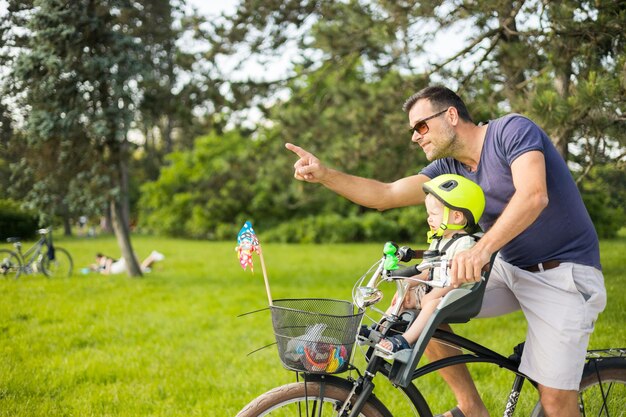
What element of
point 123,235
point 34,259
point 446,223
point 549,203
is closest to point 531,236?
point 549,203

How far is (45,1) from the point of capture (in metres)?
5.21

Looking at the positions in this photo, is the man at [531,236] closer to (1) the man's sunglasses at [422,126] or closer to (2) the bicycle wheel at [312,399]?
(1) the man's sunglasses at [422,126]

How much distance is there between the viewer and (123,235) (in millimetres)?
Answer: 10453

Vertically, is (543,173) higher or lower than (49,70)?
lower

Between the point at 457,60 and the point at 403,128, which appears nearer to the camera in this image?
the point at 457,60

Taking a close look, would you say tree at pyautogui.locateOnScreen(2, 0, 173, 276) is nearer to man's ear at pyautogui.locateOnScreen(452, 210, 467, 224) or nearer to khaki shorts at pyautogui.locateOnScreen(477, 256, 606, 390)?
man's ear at pyautogui.locateOnScreen(452, 210, 467, 224)

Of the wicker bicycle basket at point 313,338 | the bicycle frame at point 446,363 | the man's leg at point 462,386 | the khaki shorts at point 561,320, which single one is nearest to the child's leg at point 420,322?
the bicycle frame at point 446,363

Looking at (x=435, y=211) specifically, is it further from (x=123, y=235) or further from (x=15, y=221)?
(x=123, y=235)

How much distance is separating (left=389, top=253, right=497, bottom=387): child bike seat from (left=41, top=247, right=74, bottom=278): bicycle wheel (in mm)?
8013

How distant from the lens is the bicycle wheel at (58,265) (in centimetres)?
926

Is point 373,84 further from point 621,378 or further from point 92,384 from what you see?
point 621,378

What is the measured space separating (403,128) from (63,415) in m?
5.47

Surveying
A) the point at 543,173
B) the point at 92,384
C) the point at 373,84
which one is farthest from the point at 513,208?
the point at 373,84

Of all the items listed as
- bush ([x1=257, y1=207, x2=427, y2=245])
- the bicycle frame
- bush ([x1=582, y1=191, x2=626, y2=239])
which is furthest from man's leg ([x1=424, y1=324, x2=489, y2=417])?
bush ([x1=257, y1=207, x2=427, y2=245])
